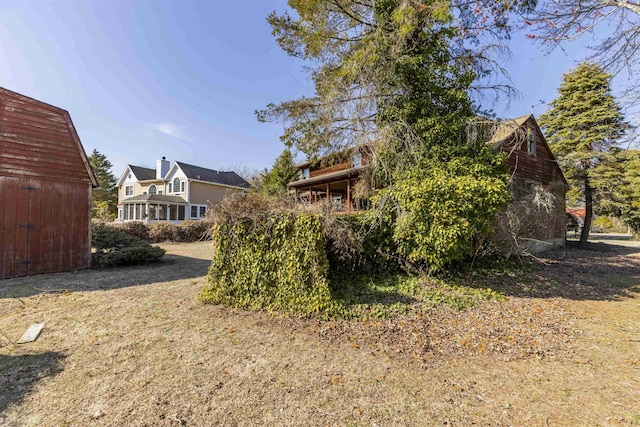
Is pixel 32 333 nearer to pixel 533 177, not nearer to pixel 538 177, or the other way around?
pixel 533 177

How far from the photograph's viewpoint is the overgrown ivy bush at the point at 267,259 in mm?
4910

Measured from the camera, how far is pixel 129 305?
5.42 m

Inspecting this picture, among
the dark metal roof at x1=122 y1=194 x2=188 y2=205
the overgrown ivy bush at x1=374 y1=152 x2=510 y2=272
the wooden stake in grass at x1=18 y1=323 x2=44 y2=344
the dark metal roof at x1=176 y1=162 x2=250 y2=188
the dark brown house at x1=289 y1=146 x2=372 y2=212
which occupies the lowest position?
the wooden stake in grass at x1=18 y1=323 x2=44 y2=344

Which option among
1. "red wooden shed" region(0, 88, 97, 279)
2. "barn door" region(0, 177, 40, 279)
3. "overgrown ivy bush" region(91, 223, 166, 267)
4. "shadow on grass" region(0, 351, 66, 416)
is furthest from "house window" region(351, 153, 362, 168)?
"barn door" region(0, 177, 40, 279)

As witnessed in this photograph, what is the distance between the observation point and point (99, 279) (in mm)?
7637

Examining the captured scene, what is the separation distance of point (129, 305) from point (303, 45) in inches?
352

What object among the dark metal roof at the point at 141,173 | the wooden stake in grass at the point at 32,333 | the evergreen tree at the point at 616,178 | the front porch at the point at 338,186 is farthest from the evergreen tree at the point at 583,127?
the dark metal roof at the point at 141,173

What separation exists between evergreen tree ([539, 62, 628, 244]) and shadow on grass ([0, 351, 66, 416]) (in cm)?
2325

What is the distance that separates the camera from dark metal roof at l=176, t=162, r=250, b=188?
94.5 feet

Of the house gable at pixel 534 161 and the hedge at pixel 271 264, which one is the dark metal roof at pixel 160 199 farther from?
the house gable at pixel 534 161

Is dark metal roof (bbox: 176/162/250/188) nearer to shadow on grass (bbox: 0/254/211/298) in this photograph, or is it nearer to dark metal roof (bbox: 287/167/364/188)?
dark metal roof (bbox: 287/167/364/188)

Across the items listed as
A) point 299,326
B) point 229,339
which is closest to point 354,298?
point 299,326

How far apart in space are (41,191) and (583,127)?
88.9 feet

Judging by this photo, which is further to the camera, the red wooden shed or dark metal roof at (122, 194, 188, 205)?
dark metal roof at (122, 194, 188, 205)
